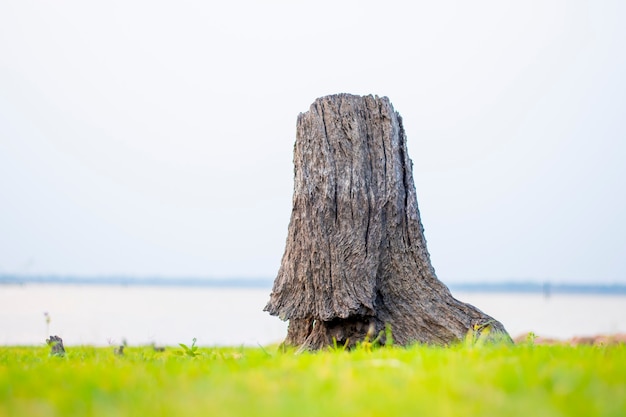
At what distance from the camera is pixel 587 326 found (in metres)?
32.4

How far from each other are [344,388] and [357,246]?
13.7ft

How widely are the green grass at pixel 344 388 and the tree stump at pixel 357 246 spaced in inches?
116

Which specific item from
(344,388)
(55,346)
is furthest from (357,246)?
(344,388)

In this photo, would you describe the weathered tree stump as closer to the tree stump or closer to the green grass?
the tree stump

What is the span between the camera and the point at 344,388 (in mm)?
3453

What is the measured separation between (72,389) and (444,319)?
4.91m

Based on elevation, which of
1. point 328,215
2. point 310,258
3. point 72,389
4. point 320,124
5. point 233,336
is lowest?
point 233,336

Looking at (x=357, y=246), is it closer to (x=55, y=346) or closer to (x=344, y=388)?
(x=55, y=346)

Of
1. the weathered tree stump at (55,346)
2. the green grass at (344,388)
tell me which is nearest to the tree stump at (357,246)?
the weathered tree stump at (55,346)

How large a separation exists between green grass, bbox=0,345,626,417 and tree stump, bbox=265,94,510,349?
116 inches

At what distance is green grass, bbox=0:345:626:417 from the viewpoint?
10.0 ft

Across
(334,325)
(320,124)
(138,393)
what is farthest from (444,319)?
(138,393)

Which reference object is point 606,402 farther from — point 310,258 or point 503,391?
point 310,258

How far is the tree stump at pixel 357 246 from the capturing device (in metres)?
7.57
